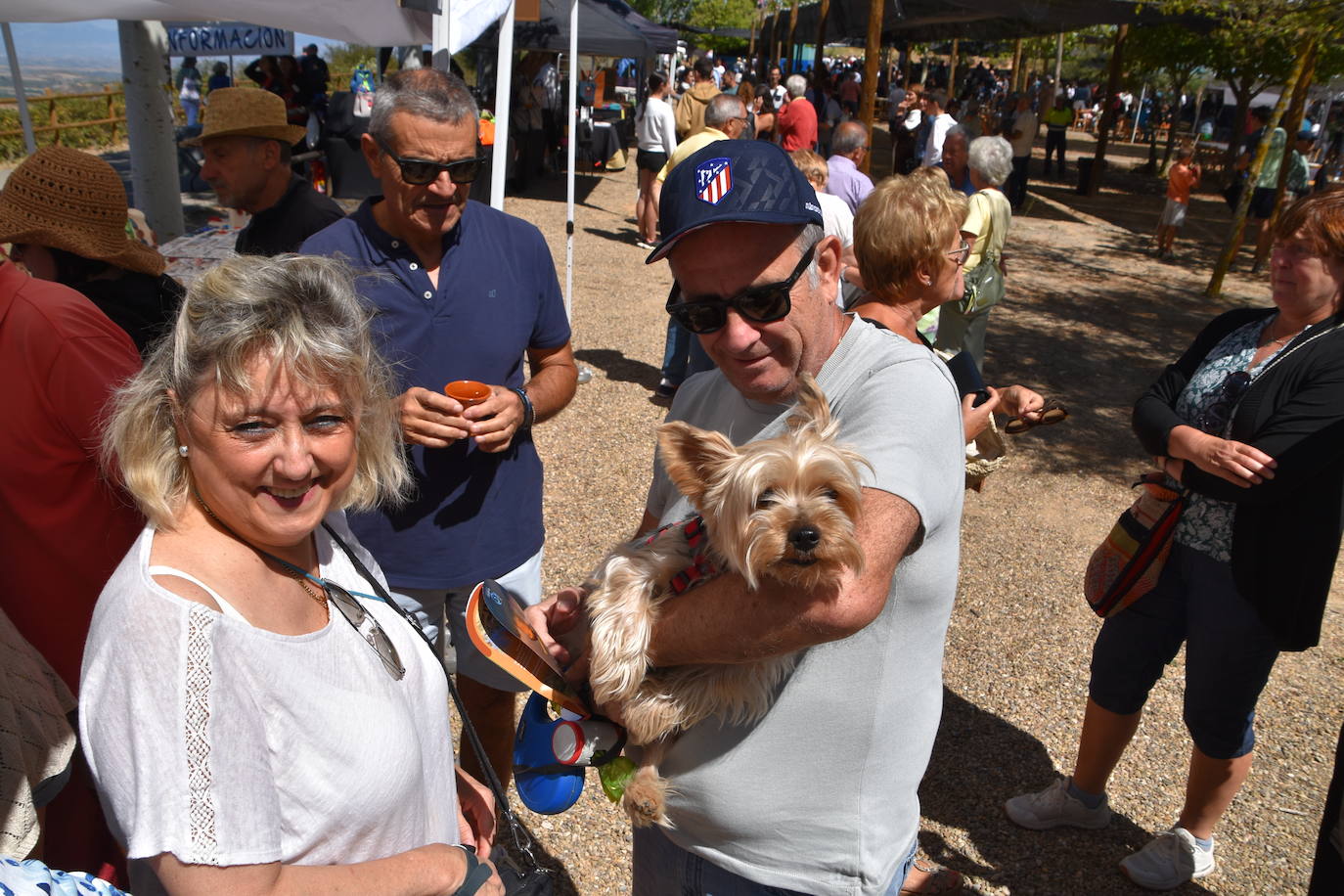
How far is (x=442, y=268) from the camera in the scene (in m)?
2.93

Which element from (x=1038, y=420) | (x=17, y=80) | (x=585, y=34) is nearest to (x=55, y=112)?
(x=585, y=34)

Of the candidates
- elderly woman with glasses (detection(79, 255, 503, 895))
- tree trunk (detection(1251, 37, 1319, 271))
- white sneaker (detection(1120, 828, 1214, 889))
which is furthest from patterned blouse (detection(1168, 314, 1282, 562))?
tree trunk (detection(1251, 37, 1319, 271))

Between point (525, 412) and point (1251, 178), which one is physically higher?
point (1251, 178)

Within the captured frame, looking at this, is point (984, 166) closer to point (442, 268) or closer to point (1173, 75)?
point (442, 268)

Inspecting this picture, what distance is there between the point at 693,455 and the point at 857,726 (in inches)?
23.3

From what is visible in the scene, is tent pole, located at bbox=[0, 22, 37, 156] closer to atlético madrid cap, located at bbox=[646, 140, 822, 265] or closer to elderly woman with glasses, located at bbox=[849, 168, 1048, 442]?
elderly woman with glasses, located at bbox=[849, 168, 1048, 442]

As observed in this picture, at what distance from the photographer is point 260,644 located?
1423 mm

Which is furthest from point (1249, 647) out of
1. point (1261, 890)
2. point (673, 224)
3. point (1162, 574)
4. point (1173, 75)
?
point (1173, 75)

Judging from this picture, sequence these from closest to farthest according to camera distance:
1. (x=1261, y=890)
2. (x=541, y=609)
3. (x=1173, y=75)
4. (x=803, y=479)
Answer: (x=803, y=479) < (x=541, y=609) < (x=1261, y=890) < (x=1173, y=75)

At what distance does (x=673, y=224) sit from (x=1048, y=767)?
365 centimetres

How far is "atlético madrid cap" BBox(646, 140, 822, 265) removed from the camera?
1555 mm

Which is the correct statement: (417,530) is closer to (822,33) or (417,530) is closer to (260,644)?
(260,644)

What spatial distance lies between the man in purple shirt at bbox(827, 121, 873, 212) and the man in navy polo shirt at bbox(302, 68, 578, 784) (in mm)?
5191

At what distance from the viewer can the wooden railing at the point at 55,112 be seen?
50.1 feet
